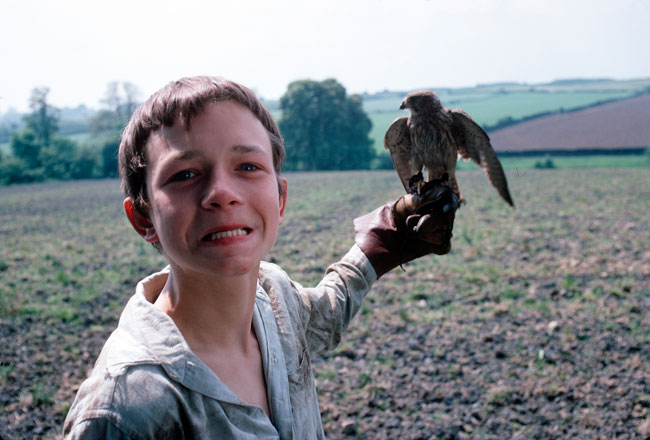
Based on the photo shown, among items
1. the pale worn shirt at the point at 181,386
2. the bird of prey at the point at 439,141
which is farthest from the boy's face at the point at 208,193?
the bird of prey at the point at 439,141

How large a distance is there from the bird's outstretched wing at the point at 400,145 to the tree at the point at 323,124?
8.65 metres

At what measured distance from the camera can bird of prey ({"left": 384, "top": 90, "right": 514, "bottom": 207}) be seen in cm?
288

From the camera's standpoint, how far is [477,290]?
7.57 metres

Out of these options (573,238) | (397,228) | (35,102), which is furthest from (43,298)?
(573,238)

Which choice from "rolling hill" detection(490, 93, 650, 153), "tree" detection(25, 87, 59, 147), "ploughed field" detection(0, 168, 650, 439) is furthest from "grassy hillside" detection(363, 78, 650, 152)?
"tree" detection(25, 87, 59, 147)

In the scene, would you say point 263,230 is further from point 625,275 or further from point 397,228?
point 625,275

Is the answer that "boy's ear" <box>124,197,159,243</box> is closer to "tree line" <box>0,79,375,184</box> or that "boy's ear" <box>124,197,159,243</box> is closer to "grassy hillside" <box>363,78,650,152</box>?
"grassy hillside" <box>363,78,650,152</box>

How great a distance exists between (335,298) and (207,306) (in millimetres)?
732

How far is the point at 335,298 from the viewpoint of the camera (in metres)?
2.11

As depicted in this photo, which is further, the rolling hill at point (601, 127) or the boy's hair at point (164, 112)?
the rolling hill at point (601, 127)

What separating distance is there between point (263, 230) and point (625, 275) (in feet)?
27.4

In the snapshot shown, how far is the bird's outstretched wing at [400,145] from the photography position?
3.26 metres

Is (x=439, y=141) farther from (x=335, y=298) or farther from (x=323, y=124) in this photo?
(x=323, y=124)

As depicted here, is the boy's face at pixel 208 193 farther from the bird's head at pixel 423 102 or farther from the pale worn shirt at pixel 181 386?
the bird's head at pixel 423 102
